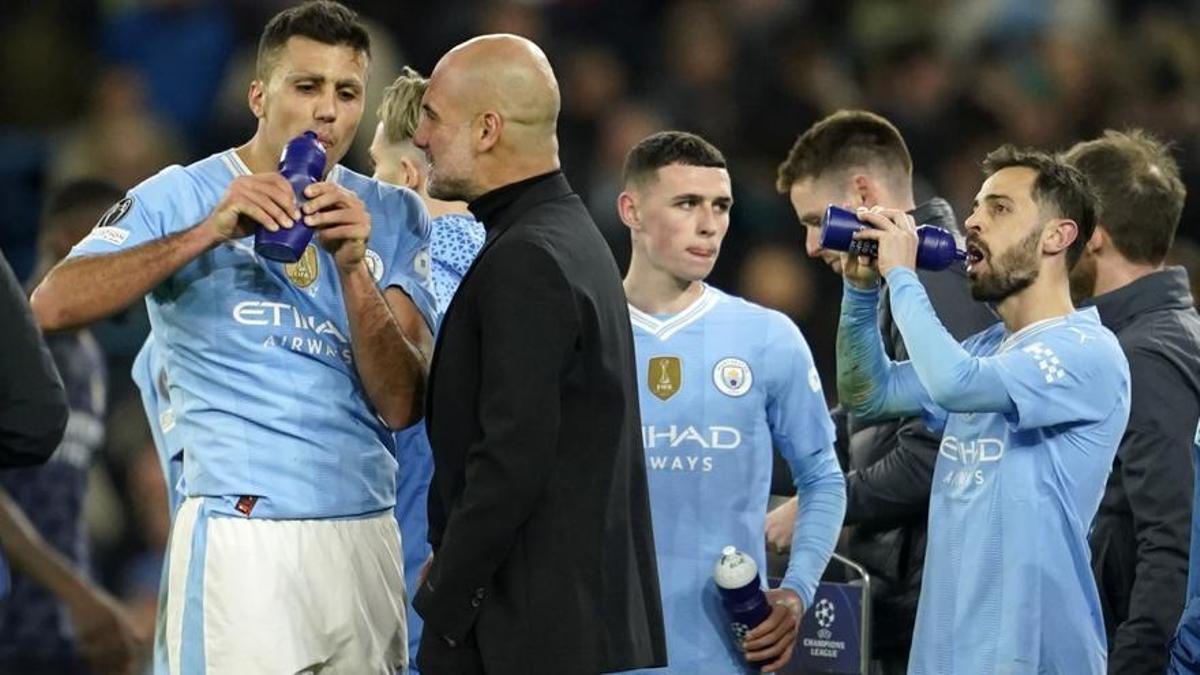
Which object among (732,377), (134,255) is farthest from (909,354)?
(134,255)

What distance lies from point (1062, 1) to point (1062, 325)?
6.87 m

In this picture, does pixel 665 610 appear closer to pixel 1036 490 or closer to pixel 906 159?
pixel 1036 490

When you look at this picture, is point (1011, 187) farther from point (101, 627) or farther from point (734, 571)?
point (101, 627)

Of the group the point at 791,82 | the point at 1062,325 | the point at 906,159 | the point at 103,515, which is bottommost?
the point at 103,515

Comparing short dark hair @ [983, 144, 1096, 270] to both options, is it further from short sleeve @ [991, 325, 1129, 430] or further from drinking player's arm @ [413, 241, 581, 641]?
drinking player's arm @ [413, 241, 581, 641]

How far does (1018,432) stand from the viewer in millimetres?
4520

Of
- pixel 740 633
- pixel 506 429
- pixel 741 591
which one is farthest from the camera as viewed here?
pixel 740 633

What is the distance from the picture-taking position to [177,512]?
14.7 ft

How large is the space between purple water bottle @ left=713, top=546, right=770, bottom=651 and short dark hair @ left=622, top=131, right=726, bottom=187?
3.59 ft

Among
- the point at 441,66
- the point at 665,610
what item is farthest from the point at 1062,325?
the point at 441,66

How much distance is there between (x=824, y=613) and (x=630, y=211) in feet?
3.95

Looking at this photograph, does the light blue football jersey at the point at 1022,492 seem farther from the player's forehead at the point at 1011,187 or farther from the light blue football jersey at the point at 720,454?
the light blue football jersey at the point at 720,454

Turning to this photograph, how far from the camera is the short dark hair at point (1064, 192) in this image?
4.66m

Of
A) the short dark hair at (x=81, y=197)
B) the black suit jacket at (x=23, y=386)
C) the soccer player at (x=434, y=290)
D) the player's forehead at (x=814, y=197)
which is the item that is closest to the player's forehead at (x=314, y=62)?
the soccer player at (x=434, y=290)
